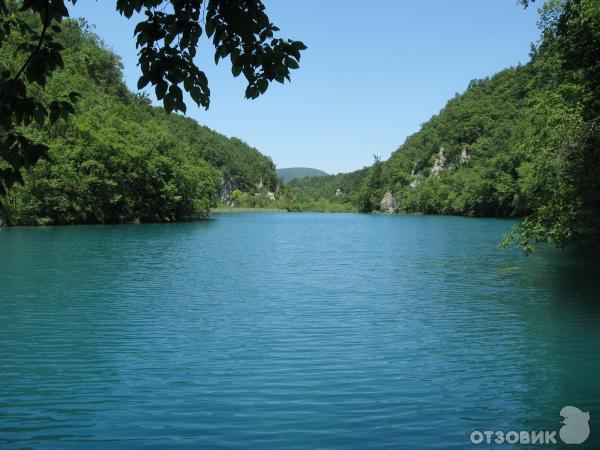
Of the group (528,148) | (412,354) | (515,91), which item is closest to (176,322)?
(412,354)

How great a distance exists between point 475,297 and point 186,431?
44.0 feet

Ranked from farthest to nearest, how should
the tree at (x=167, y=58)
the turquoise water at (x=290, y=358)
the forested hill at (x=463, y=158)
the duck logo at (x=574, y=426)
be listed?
the forested hill at (x=463, y=158)
the turquoise water at (x=290, y=358)
the duck logo at (x=574, y=426)
the tree at (x=167, y=58)

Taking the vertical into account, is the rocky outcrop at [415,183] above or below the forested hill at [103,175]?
above

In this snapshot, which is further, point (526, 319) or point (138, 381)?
point (526, 319)

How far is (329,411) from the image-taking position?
27.3 feet

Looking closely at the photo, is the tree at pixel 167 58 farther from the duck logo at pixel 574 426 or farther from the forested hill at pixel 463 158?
the forested hill at pixel 463 158

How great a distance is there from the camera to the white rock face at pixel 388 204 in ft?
602

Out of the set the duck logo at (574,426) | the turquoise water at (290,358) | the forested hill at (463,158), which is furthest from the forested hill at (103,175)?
the duck logo at (574,426)

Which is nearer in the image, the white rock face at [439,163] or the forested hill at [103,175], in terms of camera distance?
the forested hill at [103,175]

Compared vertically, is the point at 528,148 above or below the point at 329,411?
above

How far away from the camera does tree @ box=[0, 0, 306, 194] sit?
14.6 feet

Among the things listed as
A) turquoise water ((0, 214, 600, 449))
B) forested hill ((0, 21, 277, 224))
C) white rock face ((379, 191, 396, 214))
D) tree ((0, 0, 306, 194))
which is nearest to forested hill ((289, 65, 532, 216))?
white rock face ((379, 191, 396, 214))

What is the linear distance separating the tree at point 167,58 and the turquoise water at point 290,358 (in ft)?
14.6

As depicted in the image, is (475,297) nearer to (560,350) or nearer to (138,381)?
(560,350)
